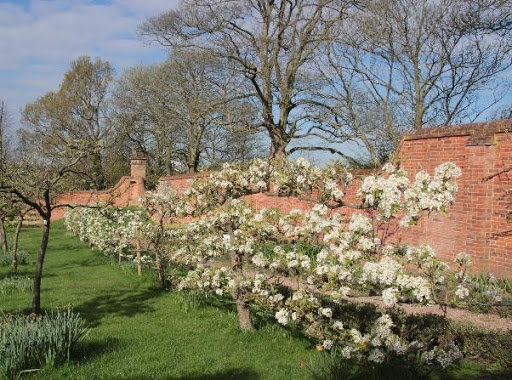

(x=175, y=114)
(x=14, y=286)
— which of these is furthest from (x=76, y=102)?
(x=14, y=286)

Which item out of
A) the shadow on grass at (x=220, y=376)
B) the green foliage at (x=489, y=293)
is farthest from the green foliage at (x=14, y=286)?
the green foliage at (x=489, y=293)

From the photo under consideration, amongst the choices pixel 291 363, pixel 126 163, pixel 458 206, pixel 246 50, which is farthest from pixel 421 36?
pixel 126 163

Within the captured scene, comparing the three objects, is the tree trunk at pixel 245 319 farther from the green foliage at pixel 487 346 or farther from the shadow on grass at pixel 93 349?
the green foliage at pixel 487 346

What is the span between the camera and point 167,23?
69.7ft

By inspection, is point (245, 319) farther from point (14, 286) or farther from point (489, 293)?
point (14, 286)

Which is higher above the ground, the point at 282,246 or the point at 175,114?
the point at 175,114

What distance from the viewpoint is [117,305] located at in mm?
7484

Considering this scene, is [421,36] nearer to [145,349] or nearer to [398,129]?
[398,129]

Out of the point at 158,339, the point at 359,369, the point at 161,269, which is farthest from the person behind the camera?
the point at 161,269

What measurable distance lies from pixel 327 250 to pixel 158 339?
255 centimetres

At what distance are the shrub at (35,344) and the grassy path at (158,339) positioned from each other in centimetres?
15

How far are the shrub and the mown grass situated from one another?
0.12 metres

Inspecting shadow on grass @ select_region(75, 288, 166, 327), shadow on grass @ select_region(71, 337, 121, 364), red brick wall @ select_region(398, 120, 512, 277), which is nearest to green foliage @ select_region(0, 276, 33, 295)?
shadow on grass @ select_region(75, 288, 166, 327)

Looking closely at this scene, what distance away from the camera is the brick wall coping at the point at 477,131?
26.8ft
